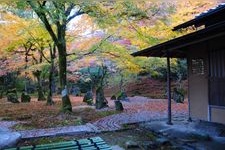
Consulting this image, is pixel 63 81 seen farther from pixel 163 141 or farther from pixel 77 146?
pixel 77 146

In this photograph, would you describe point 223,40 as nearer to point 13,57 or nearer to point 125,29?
point 125,29

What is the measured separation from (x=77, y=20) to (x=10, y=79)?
560 inches

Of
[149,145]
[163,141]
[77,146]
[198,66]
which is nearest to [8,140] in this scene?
[77,146]

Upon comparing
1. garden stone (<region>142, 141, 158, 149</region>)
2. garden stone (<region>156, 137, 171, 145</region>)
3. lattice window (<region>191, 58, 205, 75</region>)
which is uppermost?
lattice window (<region>191, 58, 205, 75</region>)

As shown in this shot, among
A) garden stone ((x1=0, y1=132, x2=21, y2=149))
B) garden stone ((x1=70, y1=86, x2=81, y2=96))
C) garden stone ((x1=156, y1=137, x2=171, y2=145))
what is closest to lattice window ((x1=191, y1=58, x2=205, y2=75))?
garden stone ((x1=156, y1=137, x2=171, y2=145))

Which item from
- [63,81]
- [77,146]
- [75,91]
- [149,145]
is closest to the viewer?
[77,146]

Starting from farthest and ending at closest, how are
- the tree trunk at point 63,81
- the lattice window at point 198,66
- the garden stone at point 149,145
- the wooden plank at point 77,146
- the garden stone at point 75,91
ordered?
the garden stone at point 75,91, the tree trunk at point 63,81, the lattice window at point 198,66, the garden stone at point 149,145, the wooden plank at point 77,146

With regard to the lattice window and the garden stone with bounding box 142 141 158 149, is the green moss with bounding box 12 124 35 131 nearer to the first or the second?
the garden stone with bounding box 142 141 158 149

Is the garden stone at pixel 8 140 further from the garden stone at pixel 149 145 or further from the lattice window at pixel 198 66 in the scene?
the lattice window at pixel 198 66

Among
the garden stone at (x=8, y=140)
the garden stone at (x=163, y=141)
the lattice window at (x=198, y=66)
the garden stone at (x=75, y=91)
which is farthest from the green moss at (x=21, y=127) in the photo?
the garden stone at (x=75, y=91)

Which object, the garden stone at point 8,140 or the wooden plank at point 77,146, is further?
the garden stone at point 8,140

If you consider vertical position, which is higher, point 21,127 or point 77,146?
point 77,146

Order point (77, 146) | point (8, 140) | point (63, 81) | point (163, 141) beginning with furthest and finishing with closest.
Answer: point (63, 81)
point (163, 141)
point (8, 140)
point (77, 146)

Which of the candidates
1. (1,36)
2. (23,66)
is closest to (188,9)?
(1,36)
